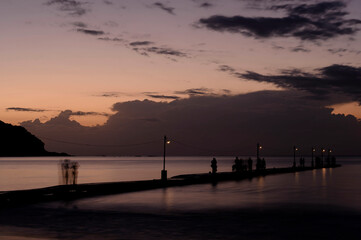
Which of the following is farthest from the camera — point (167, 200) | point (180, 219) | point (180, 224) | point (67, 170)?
point (67, 170)

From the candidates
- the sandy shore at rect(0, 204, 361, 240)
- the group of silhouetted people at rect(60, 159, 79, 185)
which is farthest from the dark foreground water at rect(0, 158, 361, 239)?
the group of silhouetted people at rect(60, 159, 79, 185)

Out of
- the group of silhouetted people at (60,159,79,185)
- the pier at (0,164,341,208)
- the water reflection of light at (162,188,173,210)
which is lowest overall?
the water reflection of light at (162,188,173,210)

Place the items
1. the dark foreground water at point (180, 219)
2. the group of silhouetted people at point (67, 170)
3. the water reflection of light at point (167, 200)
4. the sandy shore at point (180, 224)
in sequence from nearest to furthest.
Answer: the sandy shore at point (180, 224), the dark foreground water at point (180, 219), the water reflection of light at point (167, 200), the group of silhouetted people at point (67, 170)

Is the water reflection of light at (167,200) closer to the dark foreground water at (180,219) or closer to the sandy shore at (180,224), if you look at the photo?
the dark foreground water at (180,219)

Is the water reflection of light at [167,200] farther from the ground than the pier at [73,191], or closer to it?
closer to it

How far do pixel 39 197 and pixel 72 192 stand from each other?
3.65 meters

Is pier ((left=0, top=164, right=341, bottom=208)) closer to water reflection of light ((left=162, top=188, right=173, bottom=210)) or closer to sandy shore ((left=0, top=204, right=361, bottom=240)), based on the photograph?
sandy shore ((left=0, top=204, right=361, bottom=240))

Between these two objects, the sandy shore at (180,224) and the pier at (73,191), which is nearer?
the sandy shore at (180,224)

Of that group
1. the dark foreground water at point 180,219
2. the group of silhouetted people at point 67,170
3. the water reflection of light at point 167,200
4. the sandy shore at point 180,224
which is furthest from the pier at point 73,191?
the water reflection of light at point 167,200

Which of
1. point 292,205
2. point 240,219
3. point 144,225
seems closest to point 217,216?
point 240,219

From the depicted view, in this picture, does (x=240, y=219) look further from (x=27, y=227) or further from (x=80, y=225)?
(x=27, y=227)

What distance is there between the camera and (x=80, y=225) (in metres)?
20.8

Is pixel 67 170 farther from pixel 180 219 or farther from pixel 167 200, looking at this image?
pixel 180 219

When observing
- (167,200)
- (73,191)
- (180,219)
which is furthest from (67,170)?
(180,219)
